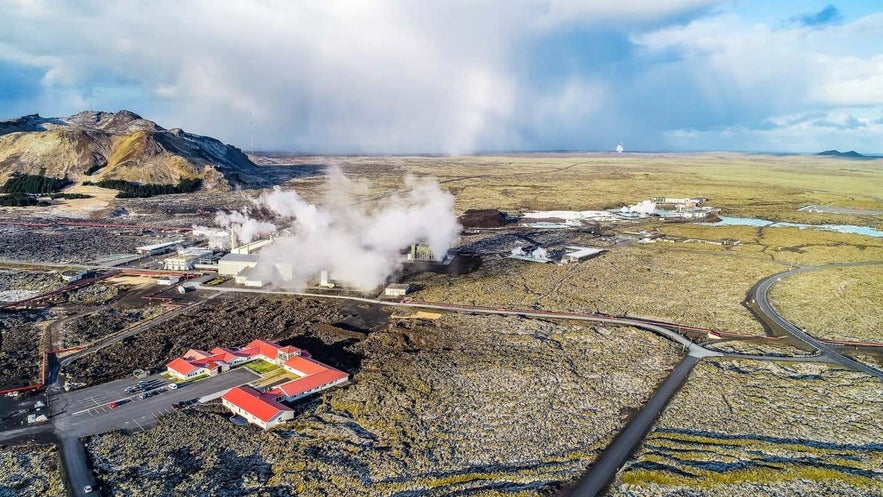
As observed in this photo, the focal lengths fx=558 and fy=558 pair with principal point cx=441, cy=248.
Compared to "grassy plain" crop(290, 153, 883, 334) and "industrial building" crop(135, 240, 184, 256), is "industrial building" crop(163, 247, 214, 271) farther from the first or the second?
"grassy plain" crop(290, 153, 883, 334)

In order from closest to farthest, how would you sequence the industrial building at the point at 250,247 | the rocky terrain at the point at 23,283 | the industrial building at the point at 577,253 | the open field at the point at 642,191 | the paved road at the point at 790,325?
1. the paved road at the point at 790,325
2. the rocky terrain at the point at 23,283
3. the industrial building at the point at 250,247
4. the industrial building at the point at 577,253
5. the open field at the point at 642,191

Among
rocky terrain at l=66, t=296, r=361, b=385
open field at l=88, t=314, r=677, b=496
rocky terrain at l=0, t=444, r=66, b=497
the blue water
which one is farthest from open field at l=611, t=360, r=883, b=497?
the blue water

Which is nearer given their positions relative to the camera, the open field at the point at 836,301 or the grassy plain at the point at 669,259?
the open field at the point at 836,301

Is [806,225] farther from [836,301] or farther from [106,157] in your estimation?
[106,157]

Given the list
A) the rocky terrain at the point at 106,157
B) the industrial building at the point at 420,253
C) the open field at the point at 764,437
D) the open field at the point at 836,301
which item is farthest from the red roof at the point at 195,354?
the rocky terrain at the point at 106,157

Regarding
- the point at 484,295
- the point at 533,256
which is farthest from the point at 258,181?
the point at 484,295

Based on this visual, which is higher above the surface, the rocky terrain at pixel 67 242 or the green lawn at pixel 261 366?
the rocky terrain at pixel 67 242

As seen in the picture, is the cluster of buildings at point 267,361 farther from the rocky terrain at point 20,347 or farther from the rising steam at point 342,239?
the rising steam at point 342,239

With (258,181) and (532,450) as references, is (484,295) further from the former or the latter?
(258,181)
